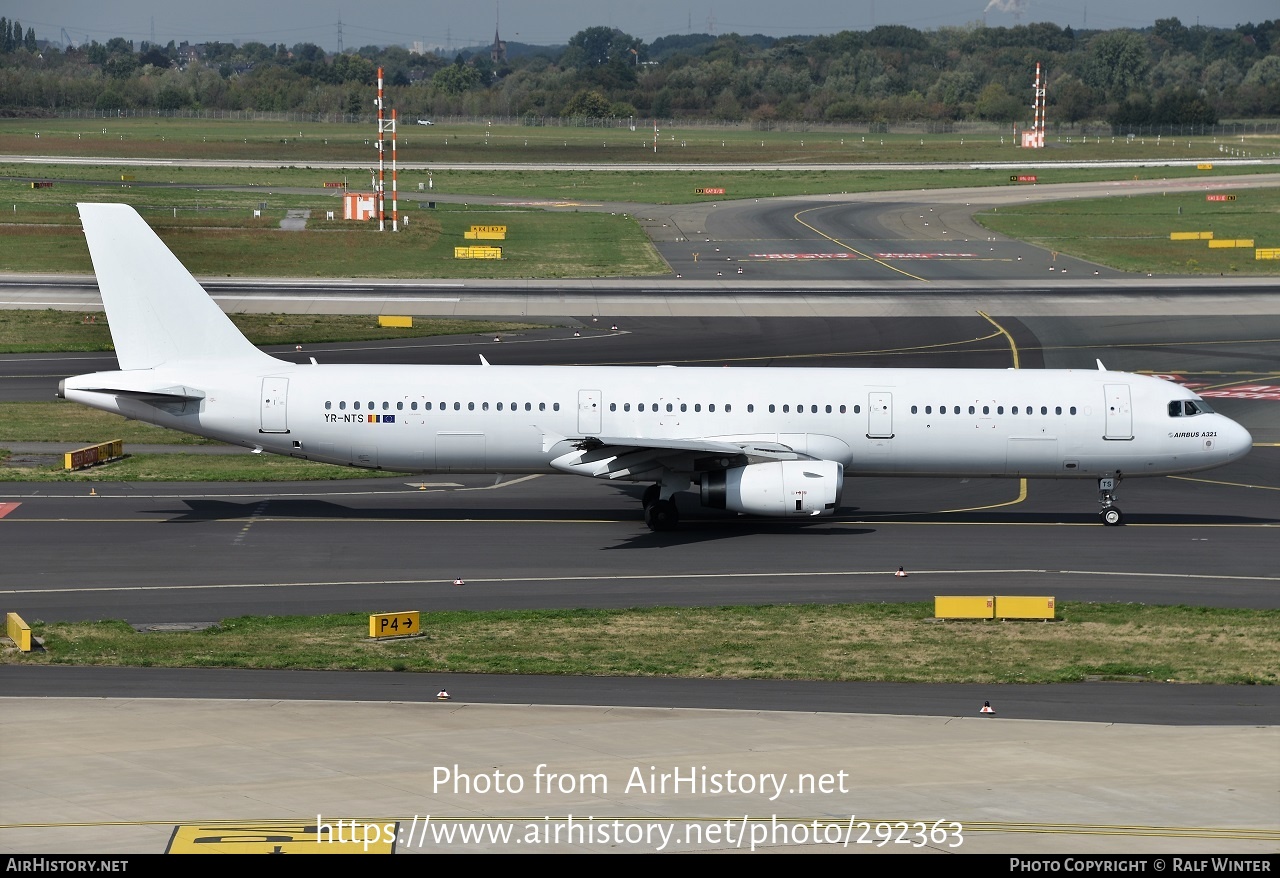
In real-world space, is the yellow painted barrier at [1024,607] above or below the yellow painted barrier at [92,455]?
below

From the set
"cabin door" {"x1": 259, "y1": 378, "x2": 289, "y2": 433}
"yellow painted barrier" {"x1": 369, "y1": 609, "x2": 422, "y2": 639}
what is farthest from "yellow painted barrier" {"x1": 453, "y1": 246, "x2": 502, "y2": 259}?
"yellow painted barrier" {"x1": 369, "y1": 609, "x2": 422, "y2": 639}

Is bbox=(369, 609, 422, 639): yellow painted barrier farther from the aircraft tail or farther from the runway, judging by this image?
the aircraft tail

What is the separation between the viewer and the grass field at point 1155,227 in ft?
330

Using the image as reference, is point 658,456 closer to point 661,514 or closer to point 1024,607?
point 661,514

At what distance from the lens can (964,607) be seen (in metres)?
33.0

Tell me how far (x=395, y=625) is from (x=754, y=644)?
760cm

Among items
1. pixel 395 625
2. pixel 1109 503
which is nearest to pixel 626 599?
pixel 395 625

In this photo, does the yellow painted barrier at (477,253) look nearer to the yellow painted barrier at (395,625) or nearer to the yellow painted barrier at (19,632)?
the yellow painted barrier at (395,625)

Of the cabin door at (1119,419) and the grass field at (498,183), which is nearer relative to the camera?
the cabin door at (1119,419)

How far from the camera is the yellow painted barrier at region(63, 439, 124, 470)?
47659mm

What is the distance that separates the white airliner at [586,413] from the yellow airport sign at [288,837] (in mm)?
21720

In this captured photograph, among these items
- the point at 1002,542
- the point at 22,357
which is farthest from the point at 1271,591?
the point at 22,357

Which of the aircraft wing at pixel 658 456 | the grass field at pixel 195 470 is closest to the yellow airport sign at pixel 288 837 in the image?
the aircraft wing at pixel 658 456

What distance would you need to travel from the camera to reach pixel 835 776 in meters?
22.7
